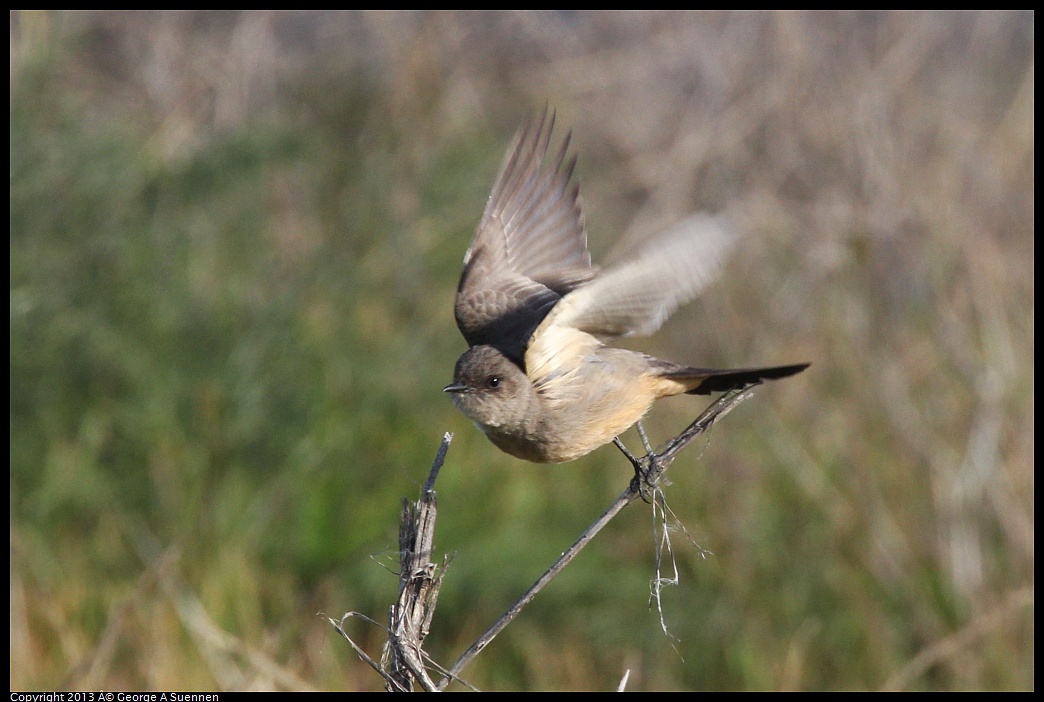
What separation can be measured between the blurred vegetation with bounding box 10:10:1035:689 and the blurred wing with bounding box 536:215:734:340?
2219mm

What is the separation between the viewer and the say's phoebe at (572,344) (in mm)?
2719

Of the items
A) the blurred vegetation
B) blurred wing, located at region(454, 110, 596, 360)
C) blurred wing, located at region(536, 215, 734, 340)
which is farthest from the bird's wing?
the blurred vegetation

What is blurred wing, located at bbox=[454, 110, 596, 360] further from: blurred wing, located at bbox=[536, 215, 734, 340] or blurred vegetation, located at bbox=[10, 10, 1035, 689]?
blurred vegetation, located at bbox=[10, 10, 1035, 689]

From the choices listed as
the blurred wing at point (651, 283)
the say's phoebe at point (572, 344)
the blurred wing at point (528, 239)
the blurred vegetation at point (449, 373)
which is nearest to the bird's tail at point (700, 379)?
the say's phoebe at point (572, 344)

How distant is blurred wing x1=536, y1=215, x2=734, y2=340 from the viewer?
8.73 ft

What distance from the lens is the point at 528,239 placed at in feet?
12.4

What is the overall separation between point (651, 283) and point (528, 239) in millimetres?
1024

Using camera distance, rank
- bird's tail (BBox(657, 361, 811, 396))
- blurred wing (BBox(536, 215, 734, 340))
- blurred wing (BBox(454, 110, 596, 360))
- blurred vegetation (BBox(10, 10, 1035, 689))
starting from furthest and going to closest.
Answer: blurred vegetation (BBox(10, 10, 1035, 689)) < blurred wing (BBox(454, 110, 596, 360)) < bird's tail (BBox(657, 361, 811, 396)) < blurred wing (BBox(536, 215, 734, 340))

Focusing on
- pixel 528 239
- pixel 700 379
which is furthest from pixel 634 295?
pixel 528 239

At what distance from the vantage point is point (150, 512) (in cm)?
518

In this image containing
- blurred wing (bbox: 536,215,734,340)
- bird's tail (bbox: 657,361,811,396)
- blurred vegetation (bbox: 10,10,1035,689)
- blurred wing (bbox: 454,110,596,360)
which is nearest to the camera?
blurred wing (bbox: 536,215,734,340)

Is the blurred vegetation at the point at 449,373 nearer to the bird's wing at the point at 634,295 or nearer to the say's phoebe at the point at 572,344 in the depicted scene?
the say's phoebe at the point at 572,344

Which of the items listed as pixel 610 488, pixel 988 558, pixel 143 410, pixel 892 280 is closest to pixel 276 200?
pixel 143 410

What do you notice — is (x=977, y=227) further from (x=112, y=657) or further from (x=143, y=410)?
(x=112, y=657)
